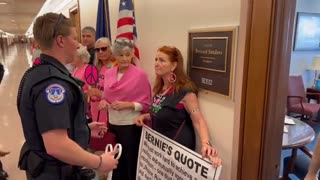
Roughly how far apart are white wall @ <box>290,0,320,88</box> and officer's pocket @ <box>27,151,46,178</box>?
4.84 meters

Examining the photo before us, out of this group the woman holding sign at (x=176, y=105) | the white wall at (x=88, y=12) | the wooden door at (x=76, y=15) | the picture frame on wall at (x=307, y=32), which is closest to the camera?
the woman holding sign at (x=176, y=105)

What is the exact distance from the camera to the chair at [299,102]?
439cm

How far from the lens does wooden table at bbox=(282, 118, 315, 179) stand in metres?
2.08

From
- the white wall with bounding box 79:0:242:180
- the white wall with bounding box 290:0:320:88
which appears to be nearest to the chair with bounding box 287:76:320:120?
the white wall with bounding box 290:0:320:88

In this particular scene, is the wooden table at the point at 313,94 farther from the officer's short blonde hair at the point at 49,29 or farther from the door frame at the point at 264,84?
the officer's short blonde hair at the point at 49,29

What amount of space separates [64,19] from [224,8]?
2.87 feet

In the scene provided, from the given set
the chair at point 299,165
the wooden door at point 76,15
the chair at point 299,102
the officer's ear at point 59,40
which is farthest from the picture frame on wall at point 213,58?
the wooden door at point 76,15

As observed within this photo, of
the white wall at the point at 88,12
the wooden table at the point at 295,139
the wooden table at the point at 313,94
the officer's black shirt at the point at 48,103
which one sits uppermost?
the white wall at the point at 88,12

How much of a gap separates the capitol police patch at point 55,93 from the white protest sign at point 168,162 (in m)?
0.82

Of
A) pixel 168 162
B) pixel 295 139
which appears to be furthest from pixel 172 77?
pixel 295 139

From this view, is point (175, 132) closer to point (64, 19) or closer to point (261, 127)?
point (261, 127)

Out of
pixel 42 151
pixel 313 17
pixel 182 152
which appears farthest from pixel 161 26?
pixel 313 17

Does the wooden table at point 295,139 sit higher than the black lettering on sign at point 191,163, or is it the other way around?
the black lettering on sign at point 191,163

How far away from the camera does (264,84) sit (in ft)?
4.23
